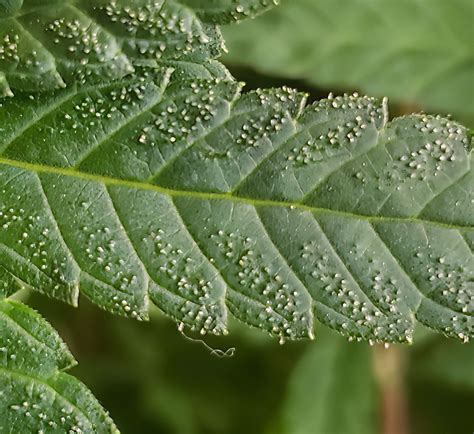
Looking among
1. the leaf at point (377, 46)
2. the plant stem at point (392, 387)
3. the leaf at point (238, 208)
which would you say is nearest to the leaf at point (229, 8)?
the leaf at point (238, 208)

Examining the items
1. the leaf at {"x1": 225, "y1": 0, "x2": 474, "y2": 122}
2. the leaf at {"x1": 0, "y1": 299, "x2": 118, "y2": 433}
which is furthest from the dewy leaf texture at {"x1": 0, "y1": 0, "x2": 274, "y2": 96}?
the leaf at {"x1": 225, "y1": 0, "x2": 474, "y2": 122}

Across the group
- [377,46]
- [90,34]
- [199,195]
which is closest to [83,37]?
[90,34]

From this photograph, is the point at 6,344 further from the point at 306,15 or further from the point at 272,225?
the point at 306,15

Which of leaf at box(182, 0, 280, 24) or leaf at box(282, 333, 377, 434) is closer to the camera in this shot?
leaf at box(182, 0, 280, 24)

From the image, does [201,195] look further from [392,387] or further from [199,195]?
[392,387]

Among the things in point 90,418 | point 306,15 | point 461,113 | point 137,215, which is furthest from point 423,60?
point 90,418

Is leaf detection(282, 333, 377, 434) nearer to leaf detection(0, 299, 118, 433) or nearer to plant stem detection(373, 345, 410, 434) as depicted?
plant stem detection(373, 345, 410, 434)
